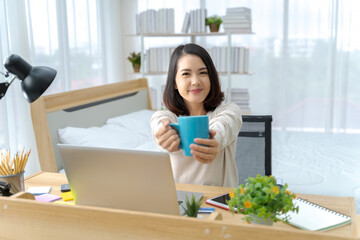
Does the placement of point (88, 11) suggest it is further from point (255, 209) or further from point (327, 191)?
point (255, 209)

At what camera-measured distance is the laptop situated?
94cm

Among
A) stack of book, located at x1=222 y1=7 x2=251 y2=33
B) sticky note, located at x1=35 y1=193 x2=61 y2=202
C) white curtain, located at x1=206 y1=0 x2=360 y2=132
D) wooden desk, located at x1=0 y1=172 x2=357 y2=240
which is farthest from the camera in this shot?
white curtain, located at x1=206 y1=0 x2=360 y2=132

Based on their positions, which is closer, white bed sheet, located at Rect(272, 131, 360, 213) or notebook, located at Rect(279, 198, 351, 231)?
notebook, located at Rect(279, 198, 351, 231)

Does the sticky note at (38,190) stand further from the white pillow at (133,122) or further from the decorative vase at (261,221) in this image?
the white pillow at (133,122)

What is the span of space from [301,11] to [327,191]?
2.68 m

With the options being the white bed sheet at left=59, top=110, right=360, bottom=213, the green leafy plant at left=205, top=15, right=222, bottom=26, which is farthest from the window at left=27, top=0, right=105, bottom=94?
the green leafy plant at left=205, top=15, right=222, bottom=26

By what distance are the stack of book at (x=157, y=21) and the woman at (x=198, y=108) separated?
98.6 inches

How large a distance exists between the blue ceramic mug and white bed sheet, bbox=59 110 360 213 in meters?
1.35

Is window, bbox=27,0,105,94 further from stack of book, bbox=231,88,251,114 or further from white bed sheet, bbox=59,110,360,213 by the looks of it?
stack of book, bbox=231,88,251,114

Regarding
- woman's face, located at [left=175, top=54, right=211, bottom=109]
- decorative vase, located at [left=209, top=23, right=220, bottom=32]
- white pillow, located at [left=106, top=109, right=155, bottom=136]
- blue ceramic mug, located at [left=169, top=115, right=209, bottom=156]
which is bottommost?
white pillow, located at [left=106, top=109, right=155, bottom=136]

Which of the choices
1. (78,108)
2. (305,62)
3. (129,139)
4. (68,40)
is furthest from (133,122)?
(305,62)

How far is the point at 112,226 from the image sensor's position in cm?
85

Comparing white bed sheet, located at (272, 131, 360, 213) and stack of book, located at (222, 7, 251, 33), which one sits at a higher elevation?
stack of book, located at (222, 7, 251, 33)

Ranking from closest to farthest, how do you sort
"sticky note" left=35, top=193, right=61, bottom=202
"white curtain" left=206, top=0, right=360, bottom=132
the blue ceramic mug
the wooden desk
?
the wooden desk → the blue ceramic mug → "sticky note" left=35, top=193, right=61, bottom=202 → "white curtain" left=206, top=0, right=360, bottom=132
